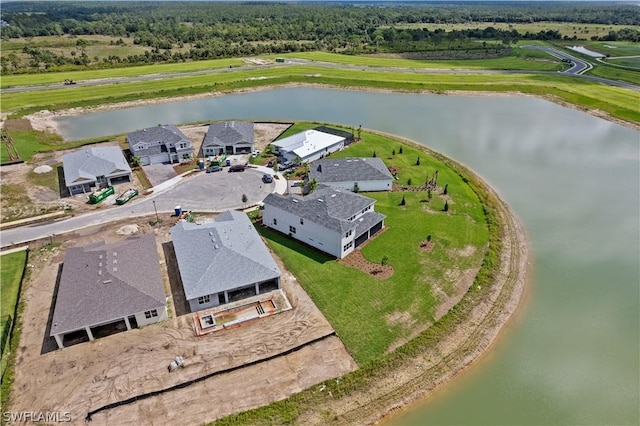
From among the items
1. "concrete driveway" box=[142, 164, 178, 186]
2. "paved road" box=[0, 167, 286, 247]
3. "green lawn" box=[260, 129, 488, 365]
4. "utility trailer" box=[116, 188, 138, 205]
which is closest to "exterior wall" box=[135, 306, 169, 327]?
"green lawn" box=[260, 129, 488, 365]

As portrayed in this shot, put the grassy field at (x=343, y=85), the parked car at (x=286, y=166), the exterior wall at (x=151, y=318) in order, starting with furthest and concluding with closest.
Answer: the grassy field at (x=343, y=85), the parked car at (x=286, y=166), the exterior wall at (x=151, y=318)

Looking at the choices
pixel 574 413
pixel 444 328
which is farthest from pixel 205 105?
pixel 574 413

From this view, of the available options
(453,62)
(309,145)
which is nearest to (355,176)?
(309,145)

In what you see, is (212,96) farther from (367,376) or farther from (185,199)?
Answer: (367,376)

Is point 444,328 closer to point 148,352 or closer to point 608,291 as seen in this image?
point 608,291

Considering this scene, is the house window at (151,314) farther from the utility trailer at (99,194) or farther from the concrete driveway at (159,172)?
the concrete driveway at (159,172)

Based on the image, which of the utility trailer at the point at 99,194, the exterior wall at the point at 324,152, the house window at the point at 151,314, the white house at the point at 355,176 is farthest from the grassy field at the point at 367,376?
the utility trailer at the point at 99,194
